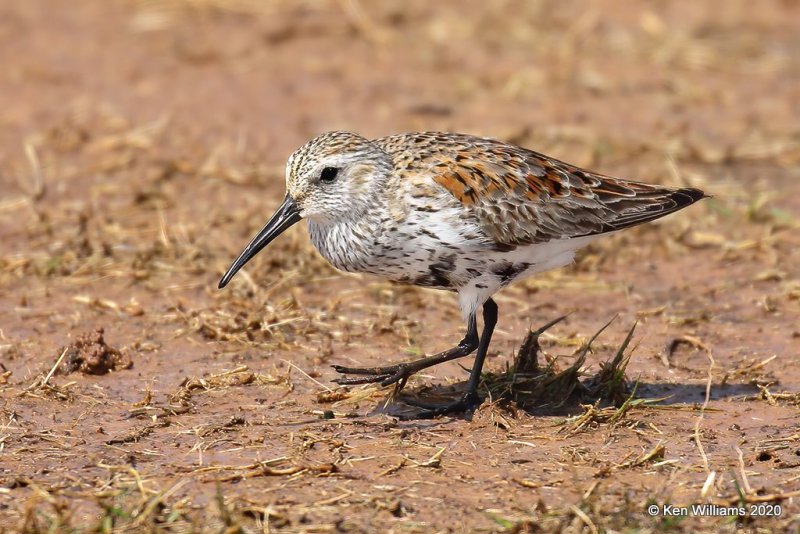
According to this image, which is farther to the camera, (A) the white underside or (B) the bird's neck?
(A) the white underside

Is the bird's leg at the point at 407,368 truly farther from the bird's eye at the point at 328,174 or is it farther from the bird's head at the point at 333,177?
the bird's eye at the point at 328,174

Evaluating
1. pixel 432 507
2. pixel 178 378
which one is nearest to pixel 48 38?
pixel 178 378

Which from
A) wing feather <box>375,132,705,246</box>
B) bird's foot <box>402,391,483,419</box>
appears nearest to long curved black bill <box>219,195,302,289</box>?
wing feather <box>375,132,705,246</box>

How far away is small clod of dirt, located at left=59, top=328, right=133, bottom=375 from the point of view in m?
8.05

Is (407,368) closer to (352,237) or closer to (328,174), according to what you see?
(352,237)

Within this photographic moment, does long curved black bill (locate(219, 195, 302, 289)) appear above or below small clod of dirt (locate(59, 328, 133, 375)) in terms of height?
above

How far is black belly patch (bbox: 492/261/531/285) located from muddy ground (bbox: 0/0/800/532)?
2.20ft

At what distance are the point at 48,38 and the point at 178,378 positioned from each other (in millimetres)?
8096

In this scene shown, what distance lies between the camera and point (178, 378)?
8078mm

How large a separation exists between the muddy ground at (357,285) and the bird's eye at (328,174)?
55.3 inches

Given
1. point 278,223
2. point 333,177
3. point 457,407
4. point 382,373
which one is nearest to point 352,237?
point 333,177

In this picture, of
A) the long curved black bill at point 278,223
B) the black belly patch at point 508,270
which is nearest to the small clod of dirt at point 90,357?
the long curved black bill at point 278,223

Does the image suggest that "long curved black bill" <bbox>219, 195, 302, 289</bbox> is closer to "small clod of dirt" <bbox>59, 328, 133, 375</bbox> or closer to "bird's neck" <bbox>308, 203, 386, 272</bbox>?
"bird's neck" <bbox>308, 203, 386, 272</bbox>

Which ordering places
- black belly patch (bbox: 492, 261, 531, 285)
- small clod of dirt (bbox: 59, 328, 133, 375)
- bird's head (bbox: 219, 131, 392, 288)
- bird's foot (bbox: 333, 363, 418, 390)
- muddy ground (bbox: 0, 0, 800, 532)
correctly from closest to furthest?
muddy ground (bbox: 0, 0, 800, 532), bird's head (bbox: 219, 131, 392, 288), black belly patch (bbox: 492, 261, 531, 285), bird's foot (bbox: 333, 363, 418, 390), small clod of dirt (bbox: 59, 328, 133, 375)
